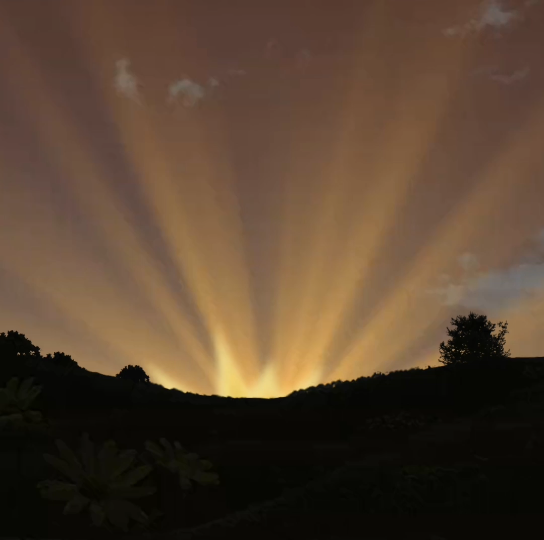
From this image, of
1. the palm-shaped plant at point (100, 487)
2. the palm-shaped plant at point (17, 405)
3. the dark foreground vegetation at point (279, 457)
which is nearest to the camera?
the palm-shaped plant at point (100, 487)

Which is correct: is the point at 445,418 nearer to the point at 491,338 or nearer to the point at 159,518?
the point at 159,518

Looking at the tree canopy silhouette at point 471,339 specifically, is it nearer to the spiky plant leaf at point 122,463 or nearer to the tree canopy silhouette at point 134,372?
the tree canopy silhouette at point 134,372

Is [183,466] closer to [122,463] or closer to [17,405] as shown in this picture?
[122,463]

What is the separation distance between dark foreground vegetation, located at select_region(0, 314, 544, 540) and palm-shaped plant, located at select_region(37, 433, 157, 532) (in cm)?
2

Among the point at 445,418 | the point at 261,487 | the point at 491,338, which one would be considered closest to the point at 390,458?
the point at 261,487

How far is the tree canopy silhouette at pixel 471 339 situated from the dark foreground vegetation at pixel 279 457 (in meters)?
23.6

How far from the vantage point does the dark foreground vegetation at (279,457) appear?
9164 millimetres

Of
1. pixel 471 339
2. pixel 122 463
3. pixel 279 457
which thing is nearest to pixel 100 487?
pixel 122 463

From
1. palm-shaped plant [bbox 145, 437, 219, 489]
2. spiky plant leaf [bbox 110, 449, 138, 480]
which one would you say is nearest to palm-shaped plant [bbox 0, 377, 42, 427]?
palm-shaped plant [bbox 145, 437, 219, 489]

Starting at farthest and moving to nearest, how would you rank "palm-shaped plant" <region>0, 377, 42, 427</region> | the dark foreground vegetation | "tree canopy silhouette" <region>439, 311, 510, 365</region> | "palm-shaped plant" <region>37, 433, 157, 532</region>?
"tree canopy silhouette" <region>439, 311, 510, 365</region> → "palm-shaped plant" <region>0, 377, 42, 427</region> → the dark foreground vegetation → "palm-shaped plant" <region>37, 433, 157, 532</region>

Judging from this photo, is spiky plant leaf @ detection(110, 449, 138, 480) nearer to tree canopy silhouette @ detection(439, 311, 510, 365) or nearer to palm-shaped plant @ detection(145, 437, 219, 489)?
palm-shaped plant @ detection(145, 437, 219, 489)

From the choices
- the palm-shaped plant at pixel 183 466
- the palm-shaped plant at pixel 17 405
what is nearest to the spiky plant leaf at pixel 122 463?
the palm-shaped plant at pixel 183 466

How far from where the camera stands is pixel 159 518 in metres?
10.2

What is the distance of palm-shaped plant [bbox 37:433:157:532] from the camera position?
8469 millimetres
